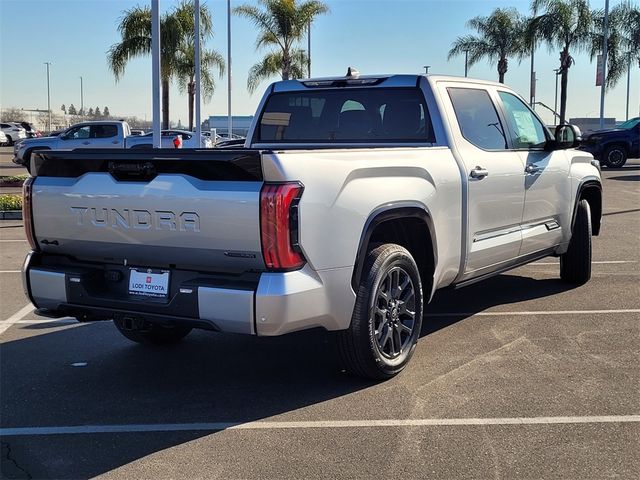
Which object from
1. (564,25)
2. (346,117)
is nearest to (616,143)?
(564,25)

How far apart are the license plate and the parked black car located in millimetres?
23328

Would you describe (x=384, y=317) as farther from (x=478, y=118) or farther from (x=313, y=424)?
(x=478, y=118)

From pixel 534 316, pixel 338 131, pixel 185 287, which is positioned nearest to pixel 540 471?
pixel 185 287

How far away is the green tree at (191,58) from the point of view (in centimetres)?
2947

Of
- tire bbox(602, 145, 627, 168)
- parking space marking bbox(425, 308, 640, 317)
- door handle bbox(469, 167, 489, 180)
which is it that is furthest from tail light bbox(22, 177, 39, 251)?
tire bbox(602, 145, 627, 168)

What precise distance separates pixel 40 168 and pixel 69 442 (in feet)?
5.84

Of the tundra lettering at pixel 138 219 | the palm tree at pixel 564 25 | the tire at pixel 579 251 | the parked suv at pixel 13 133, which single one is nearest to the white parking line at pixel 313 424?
the tundra lettering at pixel 138 219

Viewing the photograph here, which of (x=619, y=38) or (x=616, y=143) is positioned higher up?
(x=619, y=38)

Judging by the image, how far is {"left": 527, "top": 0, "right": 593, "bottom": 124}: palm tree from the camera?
35094 mm

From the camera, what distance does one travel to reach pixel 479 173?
5.44m

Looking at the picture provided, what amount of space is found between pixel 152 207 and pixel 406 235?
1894 mm

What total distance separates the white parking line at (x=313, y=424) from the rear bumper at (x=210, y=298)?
0.56 meters

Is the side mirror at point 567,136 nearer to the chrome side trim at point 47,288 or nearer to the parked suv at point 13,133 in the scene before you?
the chrome side trim at point 47,288

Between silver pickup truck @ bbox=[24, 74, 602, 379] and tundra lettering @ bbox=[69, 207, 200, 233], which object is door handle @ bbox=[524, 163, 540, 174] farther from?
tundra lettering @ bbox=[69, 207, 200, 233]
